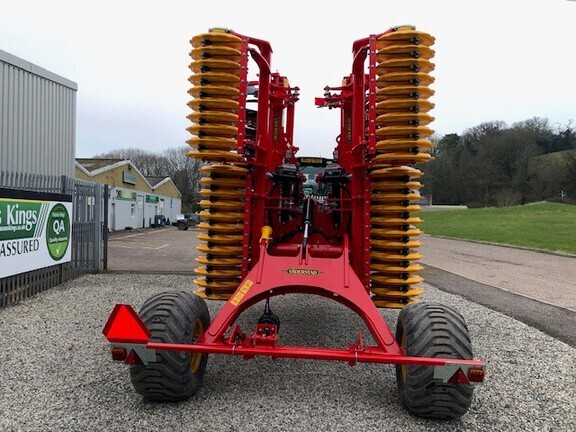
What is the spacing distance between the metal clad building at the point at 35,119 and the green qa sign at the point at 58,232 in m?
1.13

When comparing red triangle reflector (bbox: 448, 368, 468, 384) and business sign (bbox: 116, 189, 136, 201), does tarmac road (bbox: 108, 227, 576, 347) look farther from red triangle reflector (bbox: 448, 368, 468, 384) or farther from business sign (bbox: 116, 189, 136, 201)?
business sign (bbox: 116, 189, 136, 201)

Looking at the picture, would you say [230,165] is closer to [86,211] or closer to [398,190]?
[398,190]

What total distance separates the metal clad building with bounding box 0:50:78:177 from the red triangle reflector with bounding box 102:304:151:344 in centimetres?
658

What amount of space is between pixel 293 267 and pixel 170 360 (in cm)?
132

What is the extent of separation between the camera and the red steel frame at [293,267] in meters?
3.43

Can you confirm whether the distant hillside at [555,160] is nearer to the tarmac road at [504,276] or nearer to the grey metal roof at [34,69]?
the tarmac road at [504,276]

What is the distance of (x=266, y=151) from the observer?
5.09 meters

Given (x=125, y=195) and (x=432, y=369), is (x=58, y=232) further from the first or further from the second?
(x=125, y=195)

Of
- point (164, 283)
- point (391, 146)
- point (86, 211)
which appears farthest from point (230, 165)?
point (86, 211)

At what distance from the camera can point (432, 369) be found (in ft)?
11.2

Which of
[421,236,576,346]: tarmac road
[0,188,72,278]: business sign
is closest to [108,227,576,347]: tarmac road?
→ [421,236,576,346]: tarmac road

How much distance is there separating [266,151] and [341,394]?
2.55 metres

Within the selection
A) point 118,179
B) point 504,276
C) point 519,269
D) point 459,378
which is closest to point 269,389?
point 459,378

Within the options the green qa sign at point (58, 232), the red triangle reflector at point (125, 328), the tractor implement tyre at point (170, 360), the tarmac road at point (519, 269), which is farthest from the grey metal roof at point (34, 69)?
the tarmac road at point (519, 269)
